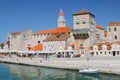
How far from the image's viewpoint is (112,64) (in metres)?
41.6

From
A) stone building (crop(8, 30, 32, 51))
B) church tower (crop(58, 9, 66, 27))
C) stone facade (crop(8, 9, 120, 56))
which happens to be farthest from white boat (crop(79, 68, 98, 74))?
church tower (crop(58, 9, 66, 27))

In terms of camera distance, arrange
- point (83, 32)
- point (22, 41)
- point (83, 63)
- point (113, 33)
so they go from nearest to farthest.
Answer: point (83, 63), point (83, 32), point (113, 33), point (22, 41)

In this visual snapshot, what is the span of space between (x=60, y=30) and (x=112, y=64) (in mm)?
49645

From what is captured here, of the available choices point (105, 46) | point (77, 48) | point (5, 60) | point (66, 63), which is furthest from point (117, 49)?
point (5, 60)

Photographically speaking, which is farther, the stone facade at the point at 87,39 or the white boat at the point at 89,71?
the stone facade at the point at 87,39

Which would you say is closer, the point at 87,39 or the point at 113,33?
the point at 87,39

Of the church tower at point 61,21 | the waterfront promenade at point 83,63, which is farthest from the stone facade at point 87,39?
the church tower at point 61,21

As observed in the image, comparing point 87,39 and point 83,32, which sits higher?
point 83,32

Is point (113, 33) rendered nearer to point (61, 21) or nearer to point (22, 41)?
point (22, 41)

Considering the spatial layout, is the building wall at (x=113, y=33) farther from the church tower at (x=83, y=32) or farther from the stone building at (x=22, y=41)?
the stone building at (x=22, y=41)

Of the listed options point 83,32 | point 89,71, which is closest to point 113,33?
point 83,32

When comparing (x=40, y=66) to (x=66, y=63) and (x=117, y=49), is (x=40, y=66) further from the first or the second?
(x=117, y=49)

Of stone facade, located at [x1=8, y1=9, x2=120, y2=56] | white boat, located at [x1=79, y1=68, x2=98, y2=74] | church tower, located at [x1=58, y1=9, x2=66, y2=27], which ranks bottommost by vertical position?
white boat, located at [x1=79, y1=68, x2=98, y2=74]

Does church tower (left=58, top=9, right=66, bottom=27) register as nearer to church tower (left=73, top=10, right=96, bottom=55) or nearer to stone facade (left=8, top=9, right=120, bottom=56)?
stone facade (left=8, top=9, right=120, bottom=56)
